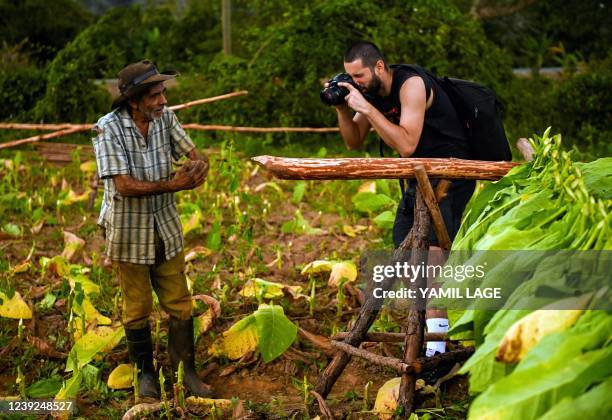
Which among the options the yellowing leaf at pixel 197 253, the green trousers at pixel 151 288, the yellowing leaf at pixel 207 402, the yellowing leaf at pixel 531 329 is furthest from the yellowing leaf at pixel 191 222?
the yellowing leaf at pixel 531 329

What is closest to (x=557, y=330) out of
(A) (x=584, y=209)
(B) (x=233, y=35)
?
(A) (x=584, y=209)

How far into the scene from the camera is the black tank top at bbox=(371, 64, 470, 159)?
3.46 metres

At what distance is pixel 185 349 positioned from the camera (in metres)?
3.65

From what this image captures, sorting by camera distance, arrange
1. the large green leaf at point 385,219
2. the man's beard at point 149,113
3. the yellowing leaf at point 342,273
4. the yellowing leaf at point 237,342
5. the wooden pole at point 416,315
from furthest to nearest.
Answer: the large green leaf at point 385,219
the yellowing leaf at point 342,273
the yellowing leaf at point 237,342
the man's beard at point 149,113
the wooden pole at point 416,315

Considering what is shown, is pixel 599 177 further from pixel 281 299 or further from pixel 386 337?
pixel 281 299

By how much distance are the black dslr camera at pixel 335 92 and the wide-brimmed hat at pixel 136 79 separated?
23.6 inches

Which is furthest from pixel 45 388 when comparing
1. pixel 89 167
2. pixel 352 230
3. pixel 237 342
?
pixel 89 167

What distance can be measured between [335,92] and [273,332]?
104 centimetres

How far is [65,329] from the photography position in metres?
4.20

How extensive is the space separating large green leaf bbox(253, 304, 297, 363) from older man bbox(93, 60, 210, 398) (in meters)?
0.29

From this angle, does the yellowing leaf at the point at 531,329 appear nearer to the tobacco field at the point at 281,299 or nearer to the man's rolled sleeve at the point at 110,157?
the tobacco field at the point at 281,299

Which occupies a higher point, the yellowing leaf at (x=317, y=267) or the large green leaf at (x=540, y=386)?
the large green leaf at (x=540, y=386)

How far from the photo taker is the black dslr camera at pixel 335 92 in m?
3.40

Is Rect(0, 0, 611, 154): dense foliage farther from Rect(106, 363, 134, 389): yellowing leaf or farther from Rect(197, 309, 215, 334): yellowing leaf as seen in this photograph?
Rect(106, 363, 134, 389): yellowing leaf
